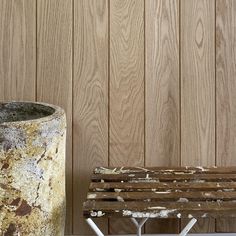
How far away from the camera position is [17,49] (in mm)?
1474

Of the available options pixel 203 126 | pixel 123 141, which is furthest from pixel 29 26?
pixel 203 126

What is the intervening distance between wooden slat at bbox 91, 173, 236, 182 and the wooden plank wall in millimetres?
193

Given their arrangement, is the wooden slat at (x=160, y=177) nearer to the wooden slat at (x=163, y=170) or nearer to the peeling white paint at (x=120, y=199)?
the wooden slat at (x=163, y=170)

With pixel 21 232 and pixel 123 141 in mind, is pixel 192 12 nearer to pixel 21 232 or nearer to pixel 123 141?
pixel 123 141

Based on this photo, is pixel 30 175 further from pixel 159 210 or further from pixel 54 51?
pixel 54 51

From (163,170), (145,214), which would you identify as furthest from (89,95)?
(145,214)

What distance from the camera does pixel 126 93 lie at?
150cm

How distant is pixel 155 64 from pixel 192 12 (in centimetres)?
22

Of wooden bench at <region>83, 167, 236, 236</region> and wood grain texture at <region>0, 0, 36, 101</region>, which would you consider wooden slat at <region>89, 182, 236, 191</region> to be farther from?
wood grain texture at <region>0, 0, 36, 101</region>

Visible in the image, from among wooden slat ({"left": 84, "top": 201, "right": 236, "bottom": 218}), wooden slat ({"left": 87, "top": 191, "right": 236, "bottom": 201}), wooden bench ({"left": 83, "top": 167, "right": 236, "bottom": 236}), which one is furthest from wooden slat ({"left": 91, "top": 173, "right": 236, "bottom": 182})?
wooden slat ({"left": 84, "top": 201, "right": 236, "bottom": 218})

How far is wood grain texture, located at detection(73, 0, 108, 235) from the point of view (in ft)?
4.87

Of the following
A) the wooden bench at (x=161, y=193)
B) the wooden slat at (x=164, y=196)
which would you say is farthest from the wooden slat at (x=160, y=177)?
the wooden slat at (x=164, y=196)

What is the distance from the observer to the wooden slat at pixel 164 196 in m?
1.12

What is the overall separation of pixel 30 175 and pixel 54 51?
0.55 meters
